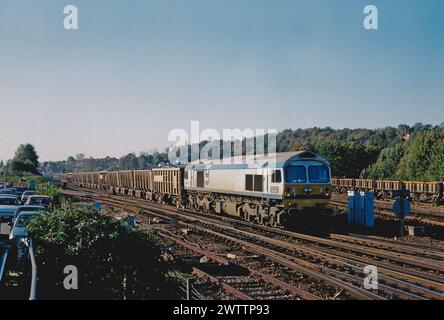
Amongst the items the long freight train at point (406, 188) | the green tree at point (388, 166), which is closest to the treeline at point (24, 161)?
the green tree at point (388, 166)

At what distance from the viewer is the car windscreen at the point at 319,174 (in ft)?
69.5

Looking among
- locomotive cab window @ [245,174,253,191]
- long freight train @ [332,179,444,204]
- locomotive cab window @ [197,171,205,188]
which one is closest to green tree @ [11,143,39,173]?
long freight train @ [332,179,444,204]

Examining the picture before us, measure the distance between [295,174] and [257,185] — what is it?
2448 millimetres

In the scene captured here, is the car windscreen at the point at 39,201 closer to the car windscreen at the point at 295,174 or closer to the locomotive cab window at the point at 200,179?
the locomotive cab window at the point at 200,179

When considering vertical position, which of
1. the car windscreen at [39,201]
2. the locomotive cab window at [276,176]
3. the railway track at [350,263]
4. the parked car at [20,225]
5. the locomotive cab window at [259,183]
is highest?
the locomotive cab window at [276,176]

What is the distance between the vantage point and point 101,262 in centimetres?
1182

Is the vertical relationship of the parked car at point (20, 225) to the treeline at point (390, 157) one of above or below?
below

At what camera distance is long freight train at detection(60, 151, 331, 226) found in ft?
68.1

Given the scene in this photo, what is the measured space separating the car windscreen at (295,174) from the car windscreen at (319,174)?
1.06 ft

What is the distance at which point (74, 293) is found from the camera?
11.6 metres

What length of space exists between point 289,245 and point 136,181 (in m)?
35.3

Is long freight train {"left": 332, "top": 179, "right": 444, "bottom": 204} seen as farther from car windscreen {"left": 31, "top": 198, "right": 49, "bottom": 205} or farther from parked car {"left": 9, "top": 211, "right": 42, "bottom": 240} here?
parked car {"left": 9, "top": 211, "right": 42, "bottom": 240}

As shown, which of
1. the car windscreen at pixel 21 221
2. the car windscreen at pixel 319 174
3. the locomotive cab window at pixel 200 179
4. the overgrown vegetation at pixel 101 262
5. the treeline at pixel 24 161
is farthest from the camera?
the treeline at pixel 24 161

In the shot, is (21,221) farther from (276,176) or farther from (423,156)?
(423,156)
